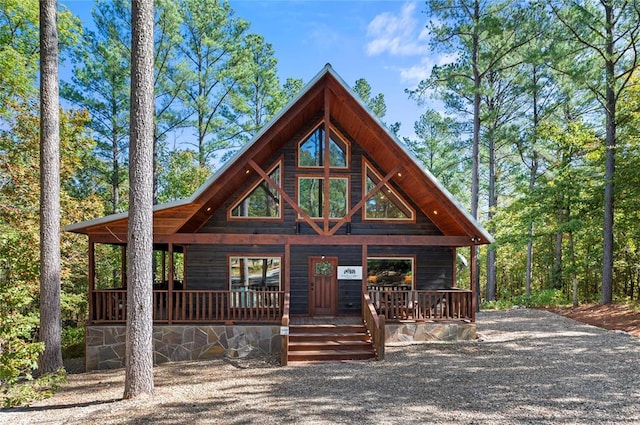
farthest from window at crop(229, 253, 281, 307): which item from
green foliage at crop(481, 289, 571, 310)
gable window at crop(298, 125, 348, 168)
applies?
green foliage at crop(481, 289, 571, 310)

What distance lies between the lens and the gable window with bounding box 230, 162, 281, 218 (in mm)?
10328

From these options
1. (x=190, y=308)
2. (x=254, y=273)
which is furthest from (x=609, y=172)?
(x=190, y=308)

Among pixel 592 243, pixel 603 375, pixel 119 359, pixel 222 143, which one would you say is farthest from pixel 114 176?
pixel 592 243

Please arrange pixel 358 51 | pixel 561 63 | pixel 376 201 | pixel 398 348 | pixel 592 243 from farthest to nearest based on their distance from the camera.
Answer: pixel 592 243 < pixel 358 51 < pixel 561 63 < pixel 376 201 < pixel 398 348

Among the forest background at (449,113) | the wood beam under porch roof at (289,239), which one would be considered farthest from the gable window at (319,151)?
the forest background at (449,113)

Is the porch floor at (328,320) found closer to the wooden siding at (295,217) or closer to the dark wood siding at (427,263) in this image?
the dark wood siding at (427,263)

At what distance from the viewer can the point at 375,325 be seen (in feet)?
26.5

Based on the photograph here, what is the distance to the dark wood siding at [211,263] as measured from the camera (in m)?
10.3

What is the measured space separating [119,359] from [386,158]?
8.33m

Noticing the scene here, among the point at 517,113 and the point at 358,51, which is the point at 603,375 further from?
the point at 517,113

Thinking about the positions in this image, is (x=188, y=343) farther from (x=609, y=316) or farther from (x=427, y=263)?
(x=609, y=316)

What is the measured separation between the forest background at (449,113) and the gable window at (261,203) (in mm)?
5333

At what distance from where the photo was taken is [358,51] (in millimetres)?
14891

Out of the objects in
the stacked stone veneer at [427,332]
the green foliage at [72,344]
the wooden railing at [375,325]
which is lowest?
the green foliage at [72,344]
